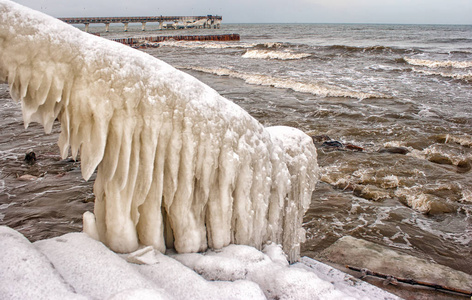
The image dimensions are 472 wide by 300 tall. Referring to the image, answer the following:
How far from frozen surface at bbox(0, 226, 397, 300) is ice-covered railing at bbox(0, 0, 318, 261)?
25 centimetres

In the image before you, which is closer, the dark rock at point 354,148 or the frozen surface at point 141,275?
the frozen surface at point 141,275

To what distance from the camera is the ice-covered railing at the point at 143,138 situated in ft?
8.05

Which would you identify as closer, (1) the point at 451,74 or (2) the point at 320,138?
(2) the point at 320,138

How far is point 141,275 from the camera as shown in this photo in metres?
2.38

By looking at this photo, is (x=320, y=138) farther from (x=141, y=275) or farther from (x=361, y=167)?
(x=141, y=275)

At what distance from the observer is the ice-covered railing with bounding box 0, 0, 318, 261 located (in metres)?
2.45

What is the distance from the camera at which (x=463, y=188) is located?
7730 mm

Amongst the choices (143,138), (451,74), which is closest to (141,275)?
(143,138)

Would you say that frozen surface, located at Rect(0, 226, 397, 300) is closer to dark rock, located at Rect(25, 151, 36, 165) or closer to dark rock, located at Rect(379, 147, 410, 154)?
dark rock, located at Rect(25, 151, 36, 165)

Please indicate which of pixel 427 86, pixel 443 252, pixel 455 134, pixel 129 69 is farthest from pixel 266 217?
pixel 427 86

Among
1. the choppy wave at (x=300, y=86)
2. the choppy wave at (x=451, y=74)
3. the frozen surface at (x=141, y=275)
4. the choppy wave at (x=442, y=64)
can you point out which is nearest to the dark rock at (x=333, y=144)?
the choppy wave at (x=300, y=86)

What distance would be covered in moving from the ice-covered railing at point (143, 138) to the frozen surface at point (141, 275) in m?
0.25

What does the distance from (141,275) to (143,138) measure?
101 cm

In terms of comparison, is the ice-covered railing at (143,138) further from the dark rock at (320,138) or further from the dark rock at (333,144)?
the dark rock at (320,138)
